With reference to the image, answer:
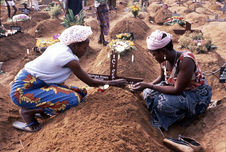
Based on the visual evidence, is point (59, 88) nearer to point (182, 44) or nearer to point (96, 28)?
point (182, 44)

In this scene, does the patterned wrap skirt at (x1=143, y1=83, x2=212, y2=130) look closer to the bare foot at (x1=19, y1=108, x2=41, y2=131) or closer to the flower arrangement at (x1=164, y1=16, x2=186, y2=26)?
the bare foot at (x1=19, y1=108, x2=41, y2=131)

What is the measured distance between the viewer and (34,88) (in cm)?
261

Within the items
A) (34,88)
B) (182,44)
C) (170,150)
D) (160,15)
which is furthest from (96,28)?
(170,150)

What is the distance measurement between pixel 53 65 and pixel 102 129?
40.2 inches

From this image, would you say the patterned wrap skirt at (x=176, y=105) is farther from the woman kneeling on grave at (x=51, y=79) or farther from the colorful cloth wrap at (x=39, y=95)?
the colorful cloth wrap at (x=39, y=95)

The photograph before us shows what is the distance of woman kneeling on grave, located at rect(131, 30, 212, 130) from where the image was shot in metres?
2.32

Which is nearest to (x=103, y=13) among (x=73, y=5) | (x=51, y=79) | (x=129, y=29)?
(x=73, y=5)

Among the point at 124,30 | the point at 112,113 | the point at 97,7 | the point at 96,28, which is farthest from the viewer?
the point at 96,28

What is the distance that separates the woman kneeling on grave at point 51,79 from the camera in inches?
97.3

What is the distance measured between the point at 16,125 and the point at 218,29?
751 centimetres

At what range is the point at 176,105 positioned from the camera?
2447 mm

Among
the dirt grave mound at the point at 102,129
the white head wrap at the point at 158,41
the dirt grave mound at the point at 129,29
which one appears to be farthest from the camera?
the dirt grave mound at the point at 129,29

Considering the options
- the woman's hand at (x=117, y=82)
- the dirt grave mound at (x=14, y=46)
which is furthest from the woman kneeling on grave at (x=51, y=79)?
the dirt grave mound at (x=14, y=46)

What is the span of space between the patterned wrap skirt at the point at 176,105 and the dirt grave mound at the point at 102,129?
6.4 inches
